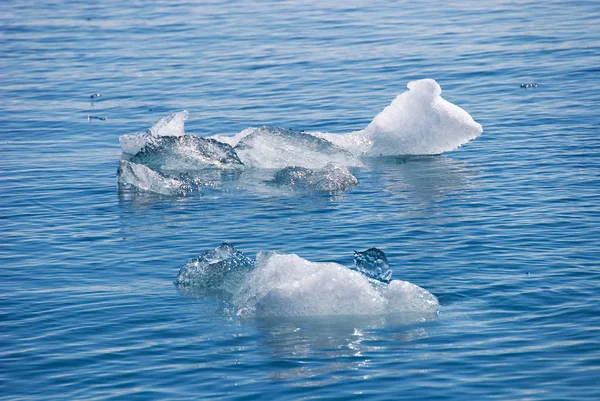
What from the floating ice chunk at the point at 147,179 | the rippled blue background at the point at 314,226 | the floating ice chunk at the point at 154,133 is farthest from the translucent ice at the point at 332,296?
the floating ice chunk at the point at 154,133

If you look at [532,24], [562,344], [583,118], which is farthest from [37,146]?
[532,24]

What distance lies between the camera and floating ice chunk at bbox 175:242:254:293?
1432 centimetres

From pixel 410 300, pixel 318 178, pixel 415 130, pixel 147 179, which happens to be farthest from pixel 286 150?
pixel 410 300

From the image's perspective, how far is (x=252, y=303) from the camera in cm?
1312

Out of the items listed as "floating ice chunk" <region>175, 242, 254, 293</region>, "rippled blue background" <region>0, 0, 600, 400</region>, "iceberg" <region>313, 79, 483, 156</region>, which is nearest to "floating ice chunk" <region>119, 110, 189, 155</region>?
"rippled blue background" <region>0, 0, 600, 400</region>

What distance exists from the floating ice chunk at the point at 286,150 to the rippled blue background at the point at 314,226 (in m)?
1.00

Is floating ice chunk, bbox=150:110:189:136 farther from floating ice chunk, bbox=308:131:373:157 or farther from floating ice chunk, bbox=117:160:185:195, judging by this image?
floating ice chunk, bbox=308:131:373:157

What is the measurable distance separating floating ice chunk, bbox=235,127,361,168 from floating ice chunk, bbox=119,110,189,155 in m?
1.72

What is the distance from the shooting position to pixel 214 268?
14391 millimetres

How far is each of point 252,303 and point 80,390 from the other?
109 inches

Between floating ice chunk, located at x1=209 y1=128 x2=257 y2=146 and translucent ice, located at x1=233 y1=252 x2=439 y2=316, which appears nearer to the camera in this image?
translucent ice, located at x1=233 y1=252 x2=439 y2=316

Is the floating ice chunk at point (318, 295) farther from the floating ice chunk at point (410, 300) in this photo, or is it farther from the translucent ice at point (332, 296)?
the floating ice chunk at point (410, 300)

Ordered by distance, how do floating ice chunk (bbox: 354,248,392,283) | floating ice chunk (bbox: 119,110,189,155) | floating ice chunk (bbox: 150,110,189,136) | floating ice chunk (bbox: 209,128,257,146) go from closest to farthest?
1. floating ice chunk (bbox: 354,248,392,283)
2. floating ice chunk (bbox: 119,110,189,155)
3. floating ice chunk (bbox: 209,128,257,146)
4. floating ice chunk (bbox: 150,110,189,136)

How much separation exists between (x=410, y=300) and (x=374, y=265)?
3.65 feet
